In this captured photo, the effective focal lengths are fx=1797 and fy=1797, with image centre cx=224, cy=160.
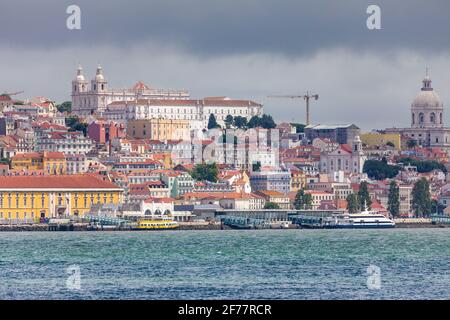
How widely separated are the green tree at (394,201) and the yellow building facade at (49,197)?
A: 1590cm

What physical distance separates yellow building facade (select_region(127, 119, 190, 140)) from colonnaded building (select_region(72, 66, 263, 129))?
3.48 metres

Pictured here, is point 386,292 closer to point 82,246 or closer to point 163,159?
point 82,246

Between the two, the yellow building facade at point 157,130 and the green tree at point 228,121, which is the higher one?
the green tree at point 228,121

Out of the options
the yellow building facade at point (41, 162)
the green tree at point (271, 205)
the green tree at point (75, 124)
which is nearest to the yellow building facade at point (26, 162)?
the yellow building facade at point (41, 162)

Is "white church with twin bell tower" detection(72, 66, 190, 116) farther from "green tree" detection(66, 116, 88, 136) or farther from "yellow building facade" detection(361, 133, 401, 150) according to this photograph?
"yellow building facade" detection(361, 133, 401, 150)

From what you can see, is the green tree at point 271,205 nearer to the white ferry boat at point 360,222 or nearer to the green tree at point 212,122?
the white ferry boat at point 360,222

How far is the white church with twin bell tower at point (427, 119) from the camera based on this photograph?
457 feet

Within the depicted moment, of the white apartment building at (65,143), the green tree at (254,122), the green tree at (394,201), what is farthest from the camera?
the green tree at (254,122)

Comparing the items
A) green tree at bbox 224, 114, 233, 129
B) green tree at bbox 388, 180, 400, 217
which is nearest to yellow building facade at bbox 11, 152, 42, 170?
green tree at bbox 388, 180, 400, 217

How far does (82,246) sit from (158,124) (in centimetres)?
7494

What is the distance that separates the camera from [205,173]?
100m

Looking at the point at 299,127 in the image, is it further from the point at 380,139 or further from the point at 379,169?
the point at 379,169

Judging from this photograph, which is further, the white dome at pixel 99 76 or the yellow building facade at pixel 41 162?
the white dome at pixel 99 76
